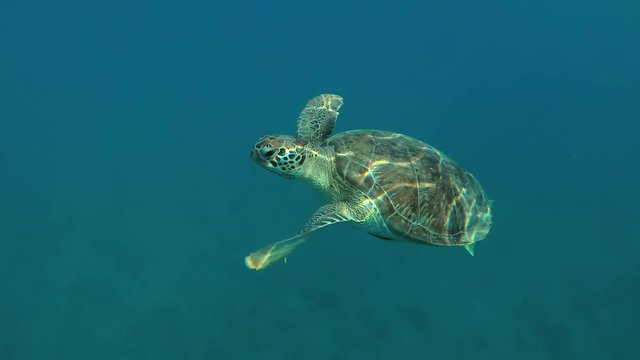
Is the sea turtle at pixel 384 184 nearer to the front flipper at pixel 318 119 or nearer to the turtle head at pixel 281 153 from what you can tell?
the turtle head at pixel 281 153

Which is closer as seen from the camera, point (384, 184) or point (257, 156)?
point (384, 184)

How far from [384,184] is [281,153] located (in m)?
1.22

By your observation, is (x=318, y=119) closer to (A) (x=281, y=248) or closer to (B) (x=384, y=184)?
(B) (x=384, y=184)

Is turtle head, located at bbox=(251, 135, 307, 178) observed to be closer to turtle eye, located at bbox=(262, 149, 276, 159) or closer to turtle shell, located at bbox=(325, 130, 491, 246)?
turtle eye, located at bbox=(262, 149, 276, 159)

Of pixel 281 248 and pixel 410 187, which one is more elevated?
pixel 410 187

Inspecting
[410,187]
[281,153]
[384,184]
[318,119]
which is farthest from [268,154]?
[410,187]

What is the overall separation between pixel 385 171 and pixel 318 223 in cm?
96

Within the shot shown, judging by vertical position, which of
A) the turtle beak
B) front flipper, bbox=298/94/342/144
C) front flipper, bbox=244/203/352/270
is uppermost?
front flipper, bbox=298/94/342/144

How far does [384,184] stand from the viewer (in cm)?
428

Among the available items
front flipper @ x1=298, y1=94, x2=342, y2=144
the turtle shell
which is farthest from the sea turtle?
front flipper @ x1=298, y1=94, x2=342, y2=144

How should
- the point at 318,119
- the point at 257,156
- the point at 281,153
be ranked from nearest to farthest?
the point at 281,153, the point at 257,156, the point at 318,119

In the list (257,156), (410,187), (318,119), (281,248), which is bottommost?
(281,248)

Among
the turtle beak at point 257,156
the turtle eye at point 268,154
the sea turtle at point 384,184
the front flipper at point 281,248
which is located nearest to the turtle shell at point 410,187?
the sea turtle at point 384,184

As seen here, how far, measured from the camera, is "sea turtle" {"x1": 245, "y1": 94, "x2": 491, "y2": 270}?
4270 mm
